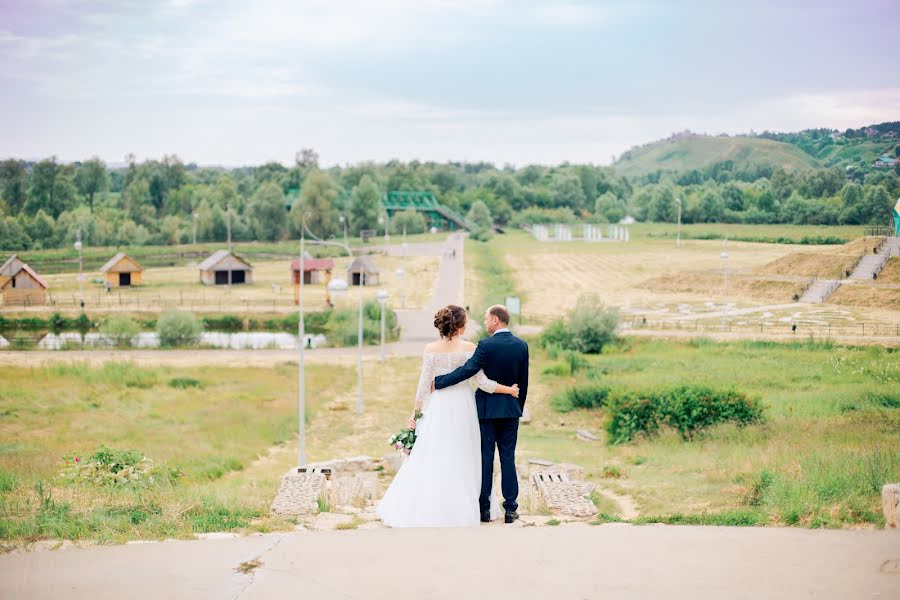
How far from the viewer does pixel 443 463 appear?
304 inches

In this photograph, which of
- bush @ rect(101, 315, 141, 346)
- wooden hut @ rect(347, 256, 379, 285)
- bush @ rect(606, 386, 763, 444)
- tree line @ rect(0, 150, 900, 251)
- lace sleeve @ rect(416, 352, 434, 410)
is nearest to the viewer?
lace sleeve @ rect(416, 352, 434, 410)

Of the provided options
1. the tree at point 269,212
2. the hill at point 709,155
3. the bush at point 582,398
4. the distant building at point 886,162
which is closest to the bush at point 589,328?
the hill at point 709,155

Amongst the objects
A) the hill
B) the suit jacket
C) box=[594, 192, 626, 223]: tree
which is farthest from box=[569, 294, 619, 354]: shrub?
the suit jacket

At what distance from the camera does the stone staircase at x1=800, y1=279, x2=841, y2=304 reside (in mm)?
22859

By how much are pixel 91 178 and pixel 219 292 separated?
8.97m

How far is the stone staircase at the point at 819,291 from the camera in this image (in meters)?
22.9

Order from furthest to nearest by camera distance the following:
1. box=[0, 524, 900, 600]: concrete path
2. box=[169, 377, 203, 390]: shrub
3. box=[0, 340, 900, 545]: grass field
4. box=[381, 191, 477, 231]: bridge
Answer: box=[381, 191, 477, 231]: bridge, box=[169, 377, 203, 390]: shrub, box=[0, 340, 900, 545]: grass field, box=[0, 524, 900, 600]: concrete path

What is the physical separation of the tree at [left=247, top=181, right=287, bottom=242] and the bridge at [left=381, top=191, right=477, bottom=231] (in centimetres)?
1502

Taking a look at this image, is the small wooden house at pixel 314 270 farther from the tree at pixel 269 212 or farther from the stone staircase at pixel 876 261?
the stone staircase at pixel 876 261

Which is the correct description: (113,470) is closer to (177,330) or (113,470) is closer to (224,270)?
(177,330)

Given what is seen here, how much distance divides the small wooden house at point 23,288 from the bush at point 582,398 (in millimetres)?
22477

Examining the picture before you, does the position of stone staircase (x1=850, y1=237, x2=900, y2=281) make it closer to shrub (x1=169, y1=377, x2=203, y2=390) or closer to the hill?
the hill

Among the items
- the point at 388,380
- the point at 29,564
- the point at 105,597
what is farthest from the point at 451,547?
the point at 388,380

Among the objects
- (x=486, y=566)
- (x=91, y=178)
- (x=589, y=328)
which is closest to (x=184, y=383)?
(x=589, y=328)
